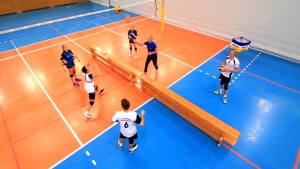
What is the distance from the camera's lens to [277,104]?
721cm

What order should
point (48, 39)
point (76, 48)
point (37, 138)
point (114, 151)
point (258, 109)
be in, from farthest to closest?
point (48, 39), point (76, 48), point (258, 109), point (37, 138), point (114, 151)

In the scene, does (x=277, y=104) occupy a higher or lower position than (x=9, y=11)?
lower

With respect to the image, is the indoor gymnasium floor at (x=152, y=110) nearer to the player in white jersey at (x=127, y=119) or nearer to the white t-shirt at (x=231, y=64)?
the player in white jersey at (x=127, y=119)

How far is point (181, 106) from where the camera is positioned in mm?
6406

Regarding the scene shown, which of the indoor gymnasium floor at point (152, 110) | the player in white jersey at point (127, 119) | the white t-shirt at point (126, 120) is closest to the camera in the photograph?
the player in white jersey at point (127, 119)

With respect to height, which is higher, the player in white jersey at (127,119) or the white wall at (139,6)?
the white wall at (139,6)

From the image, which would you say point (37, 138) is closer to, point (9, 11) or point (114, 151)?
point (114, 151)

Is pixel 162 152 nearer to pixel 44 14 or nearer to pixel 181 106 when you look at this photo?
pixel 181 106

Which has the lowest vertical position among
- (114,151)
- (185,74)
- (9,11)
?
(114,151)

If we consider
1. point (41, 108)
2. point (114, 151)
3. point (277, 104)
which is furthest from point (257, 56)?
point (41, 108)

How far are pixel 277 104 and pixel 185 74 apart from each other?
12.4ft

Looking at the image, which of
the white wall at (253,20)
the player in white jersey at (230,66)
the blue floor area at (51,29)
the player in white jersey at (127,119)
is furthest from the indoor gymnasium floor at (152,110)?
the player in white jersey at (230,66)

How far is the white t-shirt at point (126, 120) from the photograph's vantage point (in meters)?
4.45

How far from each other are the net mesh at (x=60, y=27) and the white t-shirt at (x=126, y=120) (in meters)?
7.59
